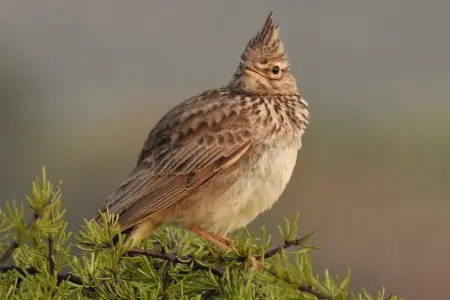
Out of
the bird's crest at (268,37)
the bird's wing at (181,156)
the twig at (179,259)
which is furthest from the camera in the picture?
the bird's crest at (268,37)

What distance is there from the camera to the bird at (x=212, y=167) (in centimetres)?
550

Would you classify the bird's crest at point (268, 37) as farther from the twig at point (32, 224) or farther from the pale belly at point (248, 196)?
the twig at point (32, 224)

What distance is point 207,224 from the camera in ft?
18.4

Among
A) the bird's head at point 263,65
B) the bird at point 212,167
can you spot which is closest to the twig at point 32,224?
the bird at point 212,167

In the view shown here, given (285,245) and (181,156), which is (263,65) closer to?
(181,156)

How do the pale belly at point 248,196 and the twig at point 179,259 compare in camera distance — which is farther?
the pale belly at point 248,196

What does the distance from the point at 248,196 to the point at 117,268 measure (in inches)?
66.6

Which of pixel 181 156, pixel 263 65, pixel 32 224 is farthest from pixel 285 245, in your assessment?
pixel 263 65

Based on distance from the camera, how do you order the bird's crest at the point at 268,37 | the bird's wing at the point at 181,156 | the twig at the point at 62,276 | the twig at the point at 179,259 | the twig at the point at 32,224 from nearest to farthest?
the twig at the point at 32,224, the twig at the point at 62,276, the twig at the point at 179,259, the bird's wing at the point at 181,156, the bird's crest at the point at 268,37

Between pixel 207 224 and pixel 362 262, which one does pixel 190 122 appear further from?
pixel 362 262

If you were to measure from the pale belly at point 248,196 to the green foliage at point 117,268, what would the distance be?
130 centimetres

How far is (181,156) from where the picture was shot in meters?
5.75

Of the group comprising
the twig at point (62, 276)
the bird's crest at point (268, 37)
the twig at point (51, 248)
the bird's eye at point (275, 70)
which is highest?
the bird's crest at point (268, 37)

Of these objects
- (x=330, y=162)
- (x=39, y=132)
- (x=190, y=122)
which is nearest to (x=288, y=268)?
(x=190, y=122)
